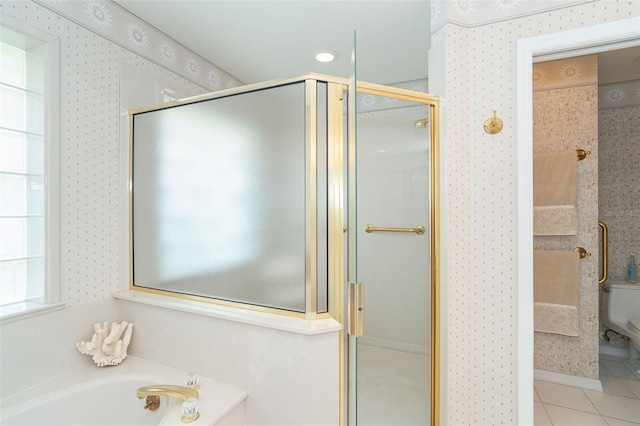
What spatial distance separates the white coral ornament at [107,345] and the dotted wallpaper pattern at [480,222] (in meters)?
1.73

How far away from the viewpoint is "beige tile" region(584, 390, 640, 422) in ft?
6.41

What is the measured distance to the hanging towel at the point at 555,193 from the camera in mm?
2309

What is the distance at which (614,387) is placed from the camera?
2.27m

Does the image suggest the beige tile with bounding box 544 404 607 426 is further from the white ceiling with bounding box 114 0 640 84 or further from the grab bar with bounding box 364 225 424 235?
the white ceiling with bounding box 114 0 640 84

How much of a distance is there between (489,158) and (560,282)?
1409mm

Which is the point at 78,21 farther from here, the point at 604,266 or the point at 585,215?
the point at 604,266

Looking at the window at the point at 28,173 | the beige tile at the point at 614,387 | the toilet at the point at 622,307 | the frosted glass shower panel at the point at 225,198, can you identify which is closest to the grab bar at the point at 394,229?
the frosted glass shower panel at the point at 225,198

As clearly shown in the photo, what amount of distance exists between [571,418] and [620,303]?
1.19 m

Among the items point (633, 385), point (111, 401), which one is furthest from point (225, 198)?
point (633, 385)

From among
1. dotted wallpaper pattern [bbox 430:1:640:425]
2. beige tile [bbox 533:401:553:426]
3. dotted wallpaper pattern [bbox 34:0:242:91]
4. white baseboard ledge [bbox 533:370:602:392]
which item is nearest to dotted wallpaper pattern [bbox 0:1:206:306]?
dotted wallpaper pattern [bbox 34:0:242:91]

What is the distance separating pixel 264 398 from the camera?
4.81ft

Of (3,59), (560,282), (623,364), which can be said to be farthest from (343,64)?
(623,364)

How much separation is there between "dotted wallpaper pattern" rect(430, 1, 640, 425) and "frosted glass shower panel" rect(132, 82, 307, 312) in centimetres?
77

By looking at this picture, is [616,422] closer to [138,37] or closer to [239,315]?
[239,315]
